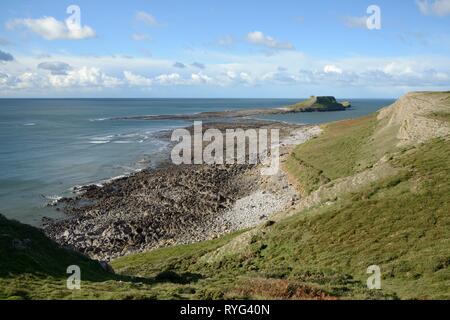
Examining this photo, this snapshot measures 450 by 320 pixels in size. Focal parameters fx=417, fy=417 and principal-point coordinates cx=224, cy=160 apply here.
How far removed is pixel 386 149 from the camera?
5569 cm

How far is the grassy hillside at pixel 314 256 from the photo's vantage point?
20.2m

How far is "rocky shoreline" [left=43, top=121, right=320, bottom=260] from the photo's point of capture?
150ft

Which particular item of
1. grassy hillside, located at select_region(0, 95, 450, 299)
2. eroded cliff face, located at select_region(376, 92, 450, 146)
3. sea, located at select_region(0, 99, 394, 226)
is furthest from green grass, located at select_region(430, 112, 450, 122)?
sea, located at select_region(0, 99, 394, 226)

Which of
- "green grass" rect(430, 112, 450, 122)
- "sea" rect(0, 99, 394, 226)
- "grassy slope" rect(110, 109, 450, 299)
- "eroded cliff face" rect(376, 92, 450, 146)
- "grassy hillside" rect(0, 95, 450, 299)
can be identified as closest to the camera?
"grassy hillside" rect(0, 95, 450, 299)

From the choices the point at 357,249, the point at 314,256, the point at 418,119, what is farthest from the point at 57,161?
the point at 357,249

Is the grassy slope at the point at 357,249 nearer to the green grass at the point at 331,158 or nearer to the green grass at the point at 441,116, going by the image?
the green grass at the point at 441,116

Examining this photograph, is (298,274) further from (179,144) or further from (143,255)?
(179,144)

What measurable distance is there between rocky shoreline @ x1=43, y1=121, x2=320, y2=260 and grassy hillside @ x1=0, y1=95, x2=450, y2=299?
593 centimetres

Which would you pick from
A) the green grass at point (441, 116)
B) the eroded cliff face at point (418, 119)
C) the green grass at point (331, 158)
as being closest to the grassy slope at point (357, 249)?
the eroded cliff face at point (418, 119)

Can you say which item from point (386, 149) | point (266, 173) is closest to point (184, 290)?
point (386, 149)

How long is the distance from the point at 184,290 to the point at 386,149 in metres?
43.1

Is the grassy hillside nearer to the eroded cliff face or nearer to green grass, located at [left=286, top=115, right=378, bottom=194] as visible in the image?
the eroded cliff face

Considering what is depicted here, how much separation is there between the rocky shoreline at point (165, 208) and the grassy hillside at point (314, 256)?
233 inches
